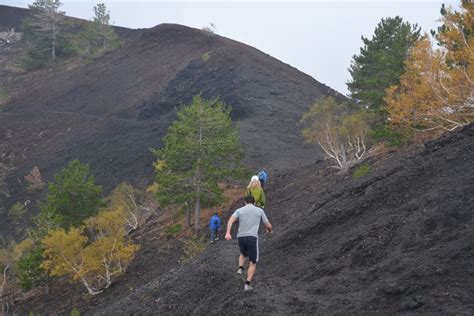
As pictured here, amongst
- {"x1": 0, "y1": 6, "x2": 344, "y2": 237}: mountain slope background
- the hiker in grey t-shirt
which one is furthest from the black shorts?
{"x1": 0, "y1": 6, "x2": 344, "y2": 237}: mountain slope background

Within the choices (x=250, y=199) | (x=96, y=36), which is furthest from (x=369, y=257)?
Result: (x=96, y=36)

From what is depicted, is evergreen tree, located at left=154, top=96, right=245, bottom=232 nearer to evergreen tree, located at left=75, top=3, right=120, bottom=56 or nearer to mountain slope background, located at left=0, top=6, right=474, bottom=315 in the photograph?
mountain slope background, located at left=0, top=6, right=474, bottom=315

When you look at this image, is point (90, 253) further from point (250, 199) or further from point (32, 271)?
point (250, 199)

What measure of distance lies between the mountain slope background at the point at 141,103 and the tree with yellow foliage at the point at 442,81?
12.0 meters

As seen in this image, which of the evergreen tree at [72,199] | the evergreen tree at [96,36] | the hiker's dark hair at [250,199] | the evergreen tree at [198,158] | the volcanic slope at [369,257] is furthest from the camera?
the evergreen tree at [96,36]

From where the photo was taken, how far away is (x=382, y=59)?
23.0 m

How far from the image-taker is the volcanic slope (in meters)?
6.77

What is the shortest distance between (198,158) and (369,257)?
12.6 metres

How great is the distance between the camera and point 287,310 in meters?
7.19

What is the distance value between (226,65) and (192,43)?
37.2ft

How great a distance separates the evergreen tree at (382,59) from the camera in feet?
73.9

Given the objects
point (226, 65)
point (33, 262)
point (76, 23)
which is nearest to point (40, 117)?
point (226, 65)

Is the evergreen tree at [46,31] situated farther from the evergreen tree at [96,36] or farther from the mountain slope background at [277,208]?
the mountain slope background at [277,208]

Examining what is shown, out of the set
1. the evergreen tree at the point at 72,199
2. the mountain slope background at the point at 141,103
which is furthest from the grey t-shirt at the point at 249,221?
the mountain slope background at the point at 141,103
